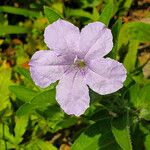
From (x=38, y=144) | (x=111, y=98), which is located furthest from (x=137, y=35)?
(x=38, y=144)

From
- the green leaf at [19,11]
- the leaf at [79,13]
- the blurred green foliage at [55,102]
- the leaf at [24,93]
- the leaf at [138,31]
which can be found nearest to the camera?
the blurred green foliage at [55,102]

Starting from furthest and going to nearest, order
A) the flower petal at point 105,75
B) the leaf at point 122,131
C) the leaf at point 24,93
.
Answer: the leaf at point 24,93 < the leaf at point 122,131 < the flower petal at point 105,75

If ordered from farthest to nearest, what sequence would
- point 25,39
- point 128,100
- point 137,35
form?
point 25,39, point 137,35, point 128,100

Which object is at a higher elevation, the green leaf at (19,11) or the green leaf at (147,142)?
the green leaf at (19,11)

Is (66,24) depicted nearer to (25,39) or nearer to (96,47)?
(96,47)

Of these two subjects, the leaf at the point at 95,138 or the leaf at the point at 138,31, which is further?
the leaf at the point at 138,31

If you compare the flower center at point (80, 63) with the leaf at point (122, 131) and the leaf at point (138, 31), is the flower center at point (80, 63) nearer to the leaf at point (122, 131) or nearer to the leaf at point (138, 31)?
the leaf at point (122, 131)

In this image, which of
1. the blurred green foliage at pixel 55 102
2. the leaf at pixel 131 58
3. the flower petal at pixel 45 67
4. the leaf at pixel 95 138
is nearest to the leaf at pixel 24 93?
the blurred green foliage at pixel 55 102
